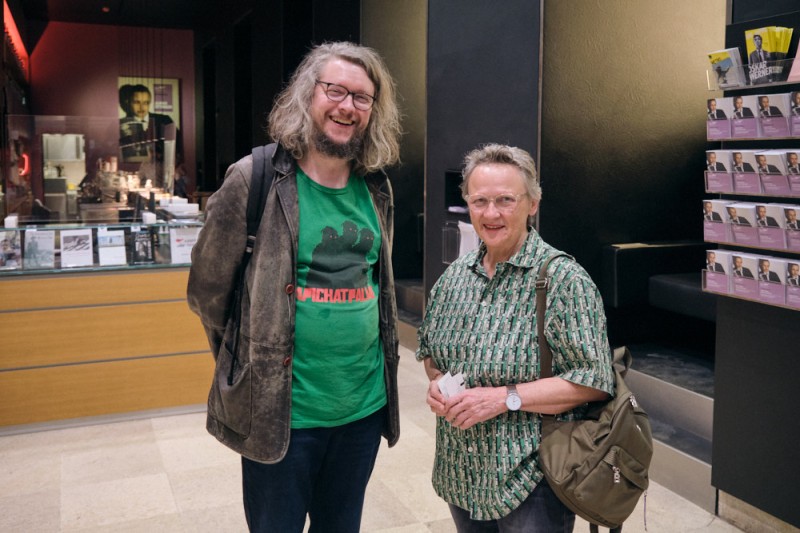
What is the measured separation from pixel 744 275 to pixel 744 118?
603mm

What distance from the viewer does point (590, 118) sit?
4.43 meters

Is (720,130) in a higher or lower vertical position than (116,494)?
higher

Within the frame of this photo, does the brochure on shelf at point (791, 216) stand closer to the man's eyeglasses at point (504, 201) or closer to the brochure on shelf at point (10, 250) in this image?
the man's eyeglasses at point (504, 201)

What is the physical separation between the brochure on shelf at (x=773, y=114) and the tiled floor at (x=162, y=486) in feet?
5.36

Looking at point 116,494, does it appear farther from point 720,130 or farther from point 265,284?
point 720,130

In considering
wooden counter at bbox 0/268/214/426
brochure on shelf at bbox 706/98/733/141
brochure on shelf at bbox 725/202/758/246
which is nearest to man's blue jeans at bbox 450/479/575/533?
brochure on shelf at bbox 725/202/758/246

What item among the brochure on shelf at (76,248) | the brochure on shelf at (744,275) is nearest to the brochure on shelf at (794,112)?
the brochure on shelf at (744,275)

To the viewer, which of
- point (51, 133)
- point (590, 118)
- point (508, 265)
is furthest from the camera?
point (51, 133)

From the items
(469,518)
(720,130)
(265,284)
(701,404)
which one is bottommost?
(701,404)

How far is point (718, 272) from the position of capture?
10.1ft

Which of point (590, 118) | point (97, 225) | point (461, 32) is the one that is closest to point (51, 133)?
point (97, 225)

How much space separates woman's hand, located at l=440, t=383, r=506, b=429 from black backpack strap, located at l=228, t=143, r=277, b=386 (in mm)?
557

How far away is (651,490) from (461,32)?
320 centimetres

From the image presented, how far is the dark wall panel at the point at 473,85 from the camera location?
4476 mm
